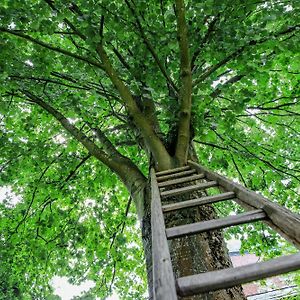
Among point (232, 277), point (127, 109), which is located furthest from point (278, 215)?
point (127, 109)

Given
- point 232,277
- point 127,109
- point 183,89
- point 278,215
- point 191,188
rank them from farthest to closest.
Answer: point 127,109, point 183,89, point 191,188, point 278,215, point 232,277

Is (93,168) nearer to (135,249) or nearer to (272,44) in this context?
(135,249)

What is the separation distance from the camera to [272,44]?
2.99 m

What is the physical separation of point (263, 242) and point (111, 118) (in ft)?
12.4

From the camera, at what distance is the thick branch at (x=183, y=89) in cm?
294

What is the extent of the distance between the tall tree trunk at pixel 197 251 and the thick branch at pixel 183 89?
855 millimetres

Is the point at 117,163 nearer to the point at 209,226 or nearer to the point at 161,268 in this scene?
the point at 209,226

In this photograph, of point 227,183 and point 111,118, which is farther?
point 111,118

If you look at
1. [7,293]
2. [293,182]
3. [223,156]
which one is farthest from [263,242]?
[7,293]

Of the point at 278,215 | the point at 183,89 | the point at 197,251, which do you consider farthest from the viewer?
the point at 183,89

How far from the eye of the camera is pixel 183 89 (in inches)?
133

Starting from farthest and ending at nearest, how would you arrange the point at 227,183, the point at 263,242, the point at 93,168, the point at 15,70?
the point at 93,168
the point at 263,242
the point at 15,70
the point at 227,183

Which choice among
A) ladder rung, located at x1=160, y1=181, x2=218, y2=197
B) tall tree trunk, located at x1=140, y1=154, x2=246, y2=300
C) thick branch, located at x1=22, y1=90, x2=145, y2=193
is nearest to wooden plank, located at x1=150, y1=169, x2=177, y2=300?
tall tree trunk, located at x1=140, y1=154, x2=246, y2=300

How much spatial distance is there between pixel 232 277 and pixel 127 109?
3.20 m
